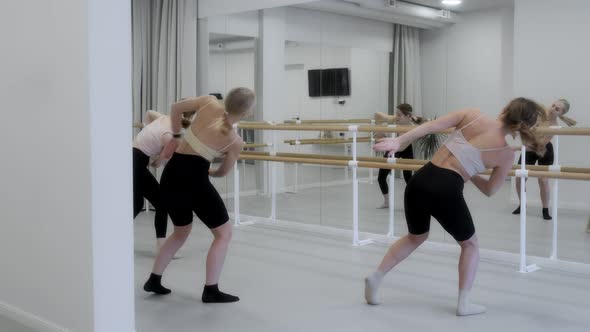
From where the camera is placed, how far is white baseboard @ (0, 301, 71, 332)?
9.29ft

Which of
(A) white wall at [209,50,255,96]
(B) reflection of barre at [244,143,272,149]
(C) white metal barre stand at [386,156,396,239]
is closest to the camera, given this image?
(C) white metal barre stand at [386,156,396,239]

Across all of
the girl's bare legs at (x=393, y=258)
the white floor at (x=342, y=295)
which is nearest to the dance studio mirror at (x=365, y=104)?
the girl's bare legs at (x=393, y=258)

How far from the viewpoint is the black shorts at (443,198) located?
3029 mm

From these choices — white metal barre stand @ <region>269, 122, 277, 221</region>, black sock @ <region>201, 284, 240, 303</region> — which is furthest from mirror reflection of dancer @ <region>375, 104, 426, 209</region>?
black sock @ <region>201, 284, 240, 303</region>

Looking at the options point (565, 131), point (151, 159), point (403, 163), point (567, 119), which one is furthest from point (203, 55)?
point (565, 131)

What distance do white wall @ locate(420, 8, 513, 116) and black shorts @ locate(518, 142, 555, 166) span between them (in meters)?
0.42

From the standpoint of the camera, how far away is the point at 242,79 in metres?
6.87

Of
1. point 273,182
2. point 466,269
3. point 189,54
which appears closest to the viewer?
point 466,269

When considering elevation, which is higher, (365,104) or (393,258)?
(365,104)

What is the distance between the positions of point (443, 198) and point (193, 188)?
4.34 ft

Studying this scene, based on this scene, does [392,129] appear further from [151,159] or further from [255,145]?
[255,145]

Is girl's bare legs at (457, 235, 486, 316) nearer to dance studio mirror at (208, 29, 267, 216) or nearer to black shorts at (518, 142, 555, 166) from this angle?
black shorts at (518, 142, 555, 166)

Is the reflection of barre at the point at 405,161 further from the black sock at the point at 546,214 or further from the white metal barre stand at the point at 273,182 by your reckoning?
the black sock at the point at 546,214

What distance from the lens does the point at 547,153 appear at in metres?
4.36
